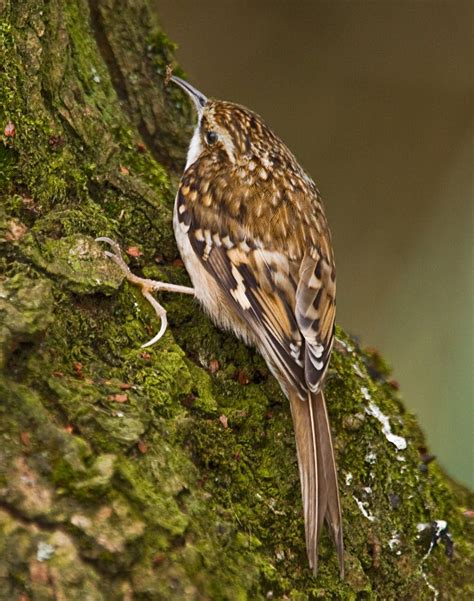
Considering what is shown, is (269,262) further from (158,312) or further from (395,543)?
(395,543)

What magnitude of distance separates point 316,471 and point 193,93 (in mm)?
1478

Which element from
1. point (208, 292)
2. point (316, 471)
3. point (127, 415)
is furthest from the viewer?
point (208, 292)

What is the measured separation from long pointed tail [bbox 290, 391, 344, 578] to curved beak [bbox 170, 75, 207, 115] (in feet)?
4.09

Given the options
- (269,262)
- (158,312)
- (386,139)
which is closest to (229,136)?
(269,262)

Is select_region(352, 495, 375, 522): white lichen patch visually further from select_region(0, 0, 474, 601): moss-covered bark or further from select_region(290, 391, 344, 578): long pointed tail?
select_region(290, 391, 344, 578): long pointed tail

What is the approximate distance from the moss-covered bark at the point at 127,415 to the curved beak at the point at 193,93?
0.19m

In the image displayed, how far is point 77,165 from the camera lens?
7.70ft

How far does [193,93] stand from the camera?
3008mm

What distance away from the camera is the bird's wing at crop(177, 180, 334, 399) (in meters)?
2.30

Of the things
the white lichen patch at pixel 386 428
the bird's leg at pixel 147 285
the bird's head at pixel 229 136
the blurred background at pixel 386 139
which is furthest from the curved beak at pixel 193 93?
the blurred background at pixel 386 139

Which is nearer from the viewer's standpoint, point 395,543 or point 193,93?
point 395,543

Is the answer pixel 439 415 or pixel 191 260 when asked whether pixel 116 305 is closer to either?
pixel 191 260

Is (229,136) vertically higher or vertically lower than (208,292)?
higher

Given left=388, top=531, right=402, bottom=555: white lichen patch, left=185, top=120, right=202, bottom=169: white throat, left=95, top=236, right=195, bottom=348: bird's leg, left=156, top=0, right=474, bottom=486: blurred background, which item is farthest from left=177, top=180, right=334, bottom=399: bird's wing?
left=156, top=0, right=474, bottom=486: blurred background
